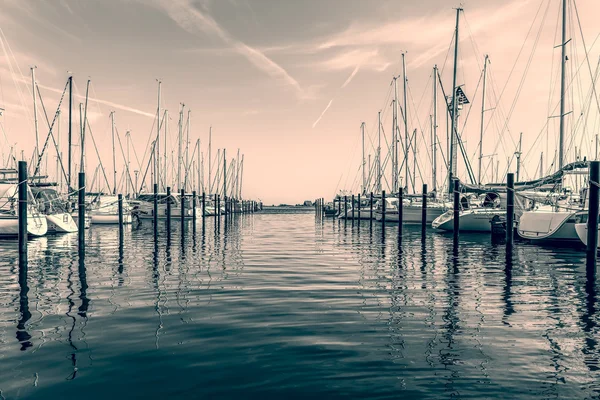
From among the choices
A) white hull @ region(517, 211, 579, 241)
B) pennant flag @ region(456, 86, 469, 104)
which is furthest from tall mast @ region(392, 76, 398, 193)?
Result: white hull @ region(517, 211, 579, 241)

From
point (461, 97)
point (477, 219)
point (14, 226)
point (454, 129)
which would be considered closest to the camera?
point (14, 226)

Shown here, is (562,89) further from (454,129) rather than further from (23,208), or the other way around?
(23,208)

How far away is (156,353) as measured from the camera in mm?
6266

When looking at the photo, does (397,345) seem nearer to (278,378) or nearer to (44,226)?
(278,378)

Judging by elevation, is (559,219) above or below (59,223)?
above

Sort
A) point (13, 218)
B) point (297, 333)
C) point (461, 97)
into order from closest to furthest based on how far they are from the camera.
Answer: point (297, 333), point (13, 218), point (461, 97)

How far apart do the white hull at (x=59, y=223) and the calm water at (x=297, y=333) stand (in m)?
16.6

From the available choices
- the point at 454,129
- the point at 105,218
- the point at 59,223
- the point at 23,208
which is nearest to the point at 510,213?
the point at 23,208

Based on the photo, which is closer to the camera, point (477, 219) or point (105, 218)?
point (477, 219)

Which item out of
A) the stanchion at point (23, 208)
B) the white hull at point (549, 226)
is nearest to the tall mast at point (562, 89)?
the white hull at point (549, 226)

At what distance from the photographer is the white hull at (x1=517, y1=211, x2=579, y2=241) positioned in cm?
2334

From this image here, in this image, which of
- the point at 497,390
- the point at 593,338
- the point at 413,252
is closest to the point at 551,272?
the point at 413,252

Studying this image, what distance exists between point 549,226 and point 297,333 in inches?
820

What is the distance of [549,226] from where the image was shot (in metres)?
24.1
